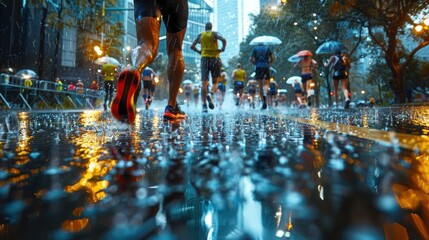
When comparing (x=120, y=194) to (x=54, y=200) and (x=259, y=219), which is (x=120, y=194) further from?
(x=259, y=219)

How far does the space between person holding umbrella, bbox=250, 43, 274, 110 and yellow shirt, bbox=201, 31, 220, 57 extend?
2731mm

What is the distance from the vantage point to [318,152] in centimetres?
108

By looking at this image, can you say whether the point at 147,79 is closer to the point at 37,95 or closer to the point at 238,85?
the point at 238,85

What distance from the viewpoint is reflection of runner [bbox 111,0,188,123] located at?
2186 millimetres

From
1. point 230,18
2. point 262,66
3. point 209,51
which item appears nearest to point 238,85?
point 262,66

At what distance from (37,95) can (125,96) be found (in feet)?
51.5

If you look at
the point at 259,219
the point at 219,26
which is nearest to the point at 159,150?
the point at 259,219

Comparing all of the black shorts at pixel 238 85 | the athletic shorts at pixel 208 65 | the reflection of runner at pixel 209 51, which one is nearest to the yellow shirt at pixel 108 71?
the reflection of runner at pixel 209 51

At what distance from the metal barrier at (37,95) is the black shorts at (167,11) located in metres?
11.2

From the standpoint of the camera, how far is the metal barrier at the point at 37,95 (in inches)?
502

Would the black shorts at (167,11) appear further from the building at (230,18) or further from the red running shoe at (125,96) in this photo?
the building at (230,18)

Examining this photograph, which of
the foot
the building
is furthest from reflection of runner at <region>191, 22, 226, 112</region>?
the building

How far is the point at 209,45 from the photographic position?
301 inches

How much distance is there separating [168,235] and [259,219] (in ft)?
0.42
